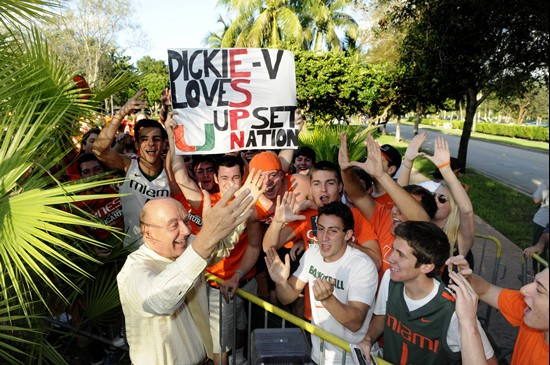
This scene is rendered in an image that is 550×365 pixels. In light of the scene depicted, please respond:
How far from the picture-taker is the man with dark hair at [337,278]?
2803mm

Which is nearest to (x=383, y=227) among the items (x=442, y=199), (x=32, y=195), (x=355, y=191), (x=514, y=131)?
(x=355, y=191)

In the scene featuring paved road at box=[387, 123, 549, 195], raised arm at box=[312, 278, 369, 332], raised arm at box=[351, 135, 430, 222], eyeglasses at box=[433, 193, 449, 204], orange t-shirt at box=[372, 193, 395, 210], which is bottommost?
paved road at box=[387, 123, 549, 195]

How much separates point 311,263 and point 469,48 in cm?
1360

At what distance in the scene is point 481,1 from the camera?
1172 centimetres

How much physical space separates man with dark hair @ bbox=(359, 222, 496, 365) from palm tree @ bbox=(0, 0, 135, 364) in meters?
1.68

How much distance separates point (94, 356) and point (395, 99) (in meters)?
19.0

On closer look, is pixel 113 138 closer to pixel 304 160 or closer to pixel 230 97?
pixel 230 97

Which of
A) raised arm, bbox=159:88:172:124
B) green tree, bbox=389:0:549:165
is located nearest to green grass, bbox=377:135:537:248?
green tree, bbox=389:0:549:165

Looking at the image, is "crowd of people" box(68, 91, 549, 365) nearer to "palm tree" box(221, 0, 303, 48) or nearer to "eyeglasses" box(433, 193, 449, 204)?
"eyeglasses" box(433, 193, 449, 204)

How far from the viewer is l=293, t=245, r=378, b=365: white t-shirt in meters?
2.83

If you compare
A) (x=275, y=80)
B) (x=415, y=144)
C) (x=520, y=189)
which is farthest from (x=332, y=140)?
(x=520, y=189)

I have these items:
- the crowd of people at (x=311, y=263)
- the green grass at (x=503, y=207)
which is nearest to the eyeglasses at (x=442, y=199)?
the crowd of people at (x=311, y=263)

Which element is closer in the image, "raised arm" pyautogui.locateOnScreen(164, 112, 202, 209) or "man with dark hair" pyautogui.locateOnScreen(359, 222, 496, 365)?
"man with dark hair" pyautogui.locateOnScreen(359, 222, 496, 365)

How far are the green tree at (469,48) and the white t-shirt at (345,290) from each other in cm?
1136
